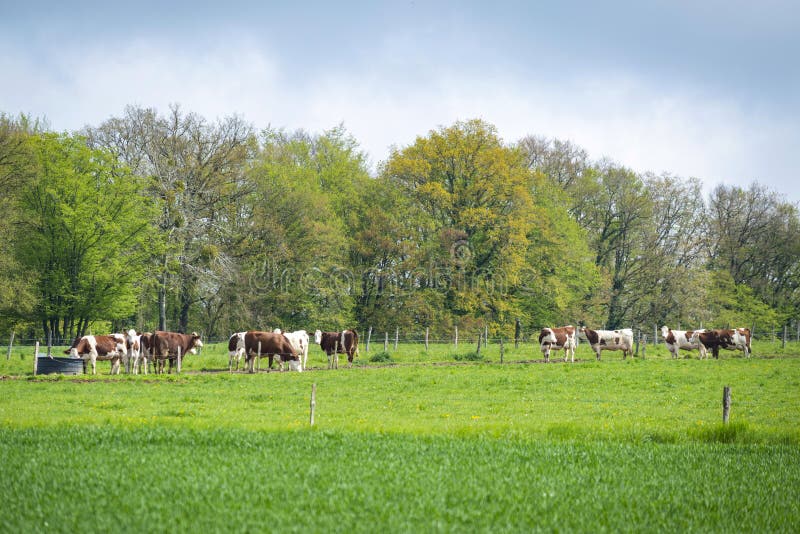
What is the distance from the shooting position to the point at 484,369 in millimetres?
31391

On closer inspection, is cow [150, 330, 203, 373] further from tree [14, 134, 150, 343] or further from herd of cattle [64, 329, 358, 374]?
tree [14, 134, 150, 343]

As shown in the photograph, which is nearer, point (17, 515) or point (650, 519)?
point (17, 515)

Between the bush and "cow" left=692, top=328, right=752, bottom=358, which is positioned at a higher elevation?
"cow" left=692, top=328, right=752, bottom=358

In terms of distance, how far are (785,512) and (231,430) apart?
9.70 metres

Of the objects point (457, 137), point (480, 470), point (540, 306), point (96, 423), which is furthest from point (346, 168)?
point (480, 470)

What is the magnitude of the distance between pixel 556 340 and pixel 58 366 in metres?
24.0

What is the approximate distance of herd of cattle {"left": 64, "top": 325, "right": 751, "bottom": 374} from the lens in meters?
31.4

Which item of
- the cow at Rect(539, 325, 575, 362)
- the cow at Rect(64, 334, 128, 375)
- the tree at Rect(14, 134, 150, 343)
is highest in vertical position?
the tree at Rect(14, 134, 150, 343)

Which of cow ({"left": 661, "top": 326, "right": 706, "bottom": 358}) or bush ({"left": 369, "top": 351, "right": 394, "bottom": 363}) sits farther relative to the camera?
cow ({"left": 661, "top": 326, "right": 706, "bottom": 358})

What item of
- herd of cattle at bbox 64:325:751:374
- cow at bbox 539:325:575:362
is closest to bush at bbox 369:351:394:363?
herd of cattle at bbox 64:325:751:374

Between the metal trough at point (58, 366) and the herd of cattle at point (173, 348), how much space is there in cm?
102

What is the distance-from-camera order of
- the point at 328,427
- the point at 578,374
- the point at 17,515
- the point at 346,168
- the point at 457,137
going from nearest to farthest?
1. the point at 17,515
2. the point at 328,427
3. the point at 578,374
4. the point at 457,137
5. the point at 346,168

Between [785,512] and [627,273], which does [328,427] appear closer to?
[785,512]

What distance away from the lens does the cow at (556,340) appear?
127ft
